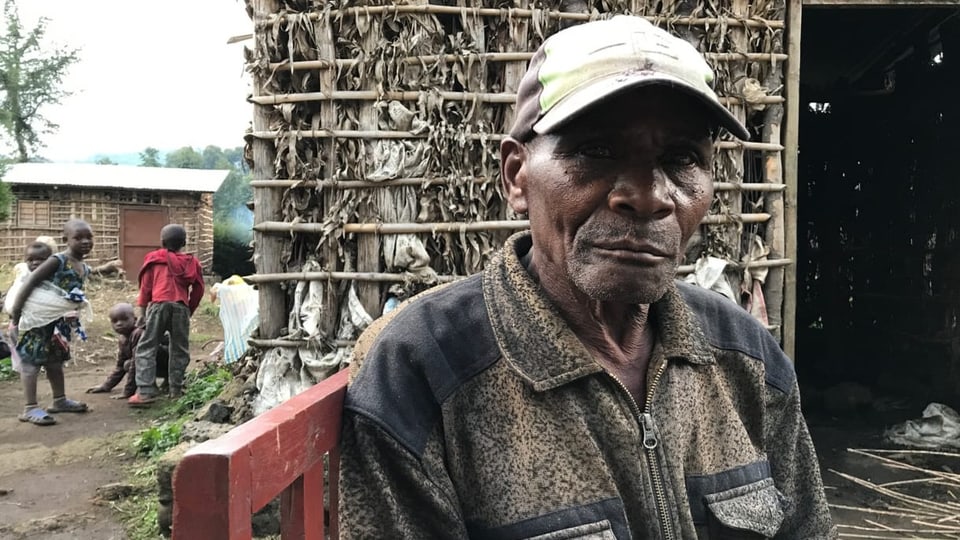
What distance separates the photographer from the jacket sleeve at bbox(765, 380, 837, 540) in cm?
150

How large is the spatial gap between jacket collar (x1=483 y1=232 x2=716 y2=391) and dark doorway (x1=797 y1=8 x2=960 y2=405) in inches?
187

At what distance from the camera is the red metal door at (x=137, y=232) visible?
61.3ft

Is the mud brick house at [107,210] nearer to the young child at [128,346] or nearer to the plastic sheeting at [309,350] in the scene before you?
the young child at [128,346]

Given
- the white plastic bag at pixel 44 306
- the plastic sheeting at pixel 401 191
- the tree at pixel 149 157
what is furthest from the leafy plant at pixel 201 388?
the tree at pixel 149 157

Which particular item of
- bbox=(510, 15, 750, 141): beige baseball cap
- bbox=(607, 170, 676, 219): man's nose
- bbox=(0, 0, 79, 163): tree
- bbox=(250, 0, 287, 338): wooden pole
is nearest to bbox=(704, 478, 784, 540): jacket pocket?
bbox=(607, 170, 676, 219): man's nose

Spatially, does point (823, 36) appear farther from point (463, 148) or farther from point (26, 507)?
point (26, 507)

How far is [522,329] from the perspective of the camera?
4.21 feet

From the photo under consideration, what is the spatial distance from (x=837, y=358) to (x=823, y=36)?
340 cm

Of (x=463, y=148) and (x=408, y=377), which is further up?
(x=463, y=148)

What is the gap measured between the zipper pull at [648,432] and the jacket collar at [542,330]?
0.44 ft

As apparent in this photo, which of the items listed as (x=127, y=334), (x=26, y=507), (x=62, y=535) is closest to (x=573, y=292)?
(x=62, y=535)

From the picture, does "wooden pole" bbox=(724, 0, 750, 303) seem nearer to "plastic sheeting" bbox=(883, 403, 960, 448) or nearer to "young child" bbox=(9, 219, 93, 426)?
"plastic sheeting" bbox=(883, 403, 960, 448)

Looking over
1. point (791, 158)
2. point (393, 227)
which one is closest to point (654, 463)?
point (393, 227)

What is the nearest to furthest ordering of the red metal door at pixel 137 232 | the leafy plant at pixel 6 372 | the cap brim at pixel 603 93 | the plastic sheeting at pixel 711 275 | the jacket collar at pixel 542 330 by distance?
the cap brim at pixel 603 93, the jacket collar at pixel 542 330, the plastic sheeting at pixel 711 275, the leafy plant at pixel 6 372, the red metal door at pixel 137 232
